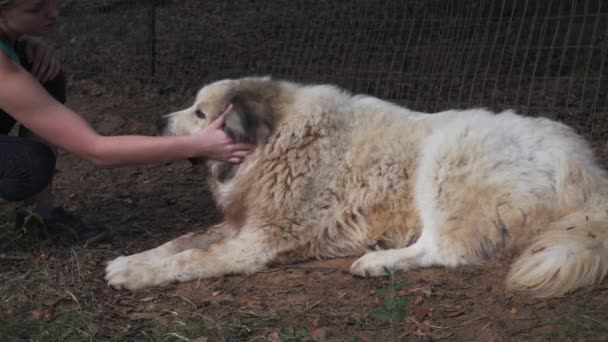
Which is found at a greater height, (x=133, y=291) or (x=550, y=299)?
(x=550, y=299)

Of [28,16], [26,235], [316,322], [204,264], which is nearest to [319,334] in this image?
[316,322]

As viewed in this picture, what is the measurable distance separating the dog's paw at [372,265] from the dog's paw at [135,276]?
0.91 meters

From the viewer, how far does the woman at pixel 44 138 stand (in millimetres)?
3229

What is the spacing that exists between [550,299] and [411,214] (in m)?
0.87

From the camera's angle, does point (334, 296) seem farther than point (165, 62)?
No

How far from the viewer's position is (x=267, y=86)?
12.5 feet

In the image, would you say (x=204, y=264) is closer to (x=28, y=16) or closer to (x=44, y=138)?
(x=44, y=138)

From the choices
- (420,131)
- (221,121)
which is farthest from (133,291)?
(420,131)

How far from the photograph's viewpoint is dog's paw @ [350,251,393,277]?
3332 mm

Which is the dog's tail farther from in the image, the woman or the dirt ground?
the woman

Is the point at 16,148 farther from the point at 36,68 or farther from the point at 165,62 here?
the point at 165,62

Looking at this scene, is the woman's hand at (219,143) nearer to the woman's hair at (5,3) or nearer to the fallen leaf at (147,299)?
the fallen leaf at (147,299)

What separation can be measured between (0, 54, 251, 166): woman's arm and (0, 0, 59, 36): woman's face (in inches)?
10.0

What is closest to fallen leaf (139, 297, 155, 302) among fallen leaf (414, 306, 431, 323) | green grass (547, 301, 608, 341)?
fallen leaf (414, 306, 431, 323)
